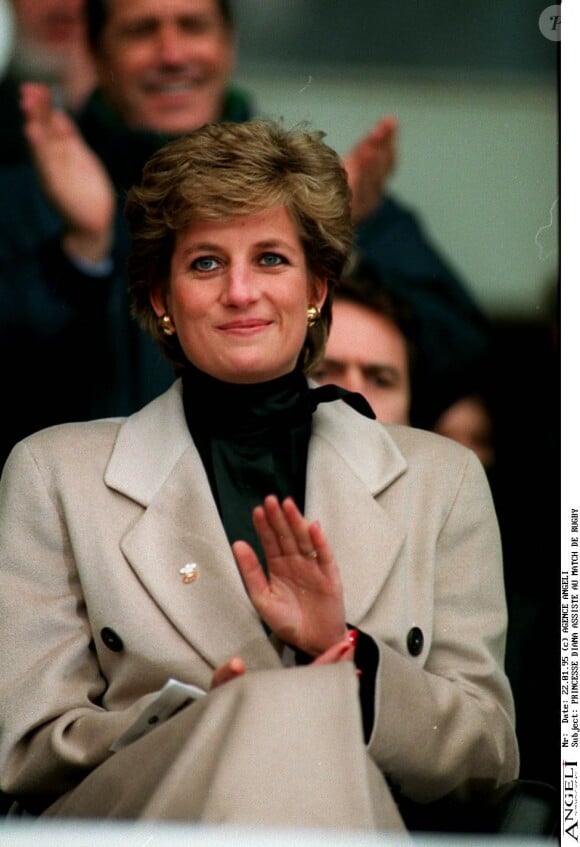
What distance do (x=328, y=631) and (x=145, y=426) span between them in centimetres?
58

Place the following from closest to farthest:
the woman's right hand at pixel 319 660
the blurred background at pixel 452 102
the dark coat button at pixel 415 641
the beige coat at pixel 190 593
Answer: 1. the woman's right hand at pixel 319 660
2. the beige coat at pixel 190 593
3. the dark coat button at pixel 415 641
4. the blurred background at pixel 452 102

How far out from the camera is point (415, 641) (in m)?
2.65

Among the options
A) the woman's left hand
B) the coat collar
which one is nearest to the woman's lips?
the coat collar

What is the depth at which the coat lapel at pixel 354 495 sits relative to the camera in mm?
2658

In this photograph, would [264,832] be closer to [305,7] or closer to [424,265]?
[424,265]

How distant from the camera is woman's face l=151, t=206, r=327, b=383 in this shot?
8.64 ft

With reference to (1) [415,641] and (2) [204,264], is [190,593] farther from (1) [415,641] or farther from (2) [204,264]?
(2) [204,264]

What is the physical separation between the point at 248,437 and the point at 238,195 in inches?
18.1

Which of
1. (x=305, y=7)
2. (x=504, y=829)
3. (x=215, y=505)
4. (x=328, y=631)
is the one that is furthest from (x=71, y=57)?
(x=504, y=829)

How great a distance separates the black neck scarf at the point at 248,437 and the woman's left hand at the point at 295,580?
17 centimetres

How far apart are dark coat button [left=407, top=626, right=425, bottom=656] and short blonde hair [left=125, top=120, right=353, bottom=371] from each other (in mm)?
556

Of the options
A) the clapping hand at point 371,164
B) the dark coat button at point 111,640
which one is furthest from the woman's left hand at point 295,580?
the clapping hand at point 371,164

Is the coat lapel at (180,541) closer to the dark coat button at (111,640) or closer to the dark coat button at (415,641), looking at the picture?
the dark coat button at (111,640)

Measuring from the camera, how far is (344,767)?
2.25m
